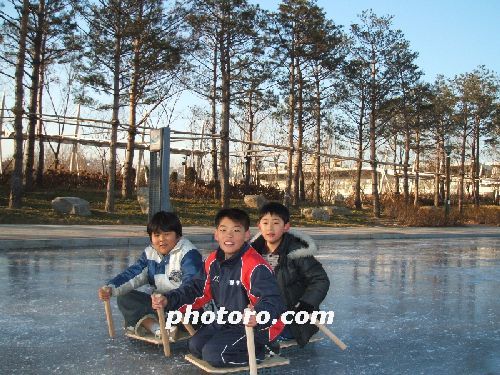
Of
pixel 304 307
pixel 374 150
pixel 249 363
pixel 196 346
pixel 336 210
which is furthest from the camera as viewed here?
pixel 374 150

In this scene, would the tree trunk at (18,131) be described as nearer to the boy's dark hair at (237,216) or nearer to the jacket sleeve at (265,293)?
the boy's dark hair at (237,216)

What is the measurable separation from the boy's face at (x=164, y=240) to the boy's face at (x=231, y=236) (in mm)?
916

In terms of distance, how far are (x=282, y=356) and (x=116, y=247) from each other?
1036 cm

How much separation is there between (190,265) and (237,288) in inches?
31.9

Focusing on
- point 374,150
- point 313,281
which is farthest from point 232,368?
point 374,150

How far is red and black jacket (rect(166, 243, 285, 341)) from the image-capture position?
3994mm

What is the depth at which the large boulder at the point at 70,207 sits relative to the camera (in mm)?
20703

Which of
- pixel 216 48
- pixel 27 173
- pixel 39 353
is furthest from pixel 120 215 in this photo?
pixel 39 353

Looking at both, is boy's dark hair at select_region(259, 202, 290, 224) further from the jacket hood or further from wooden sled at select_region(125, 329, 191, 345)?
wooden sled at select_region(125, 329, 191, 345)

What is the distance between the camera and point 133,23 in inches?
913

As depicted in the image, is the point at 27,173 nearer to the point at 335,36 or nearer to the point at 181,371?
the point at 335,36

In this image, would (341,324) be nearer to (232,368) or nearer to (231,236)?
(232,368)

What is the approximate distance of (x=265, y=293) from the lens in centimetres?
399

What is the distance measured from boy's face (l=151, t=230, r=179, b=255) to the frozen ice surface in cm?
80
